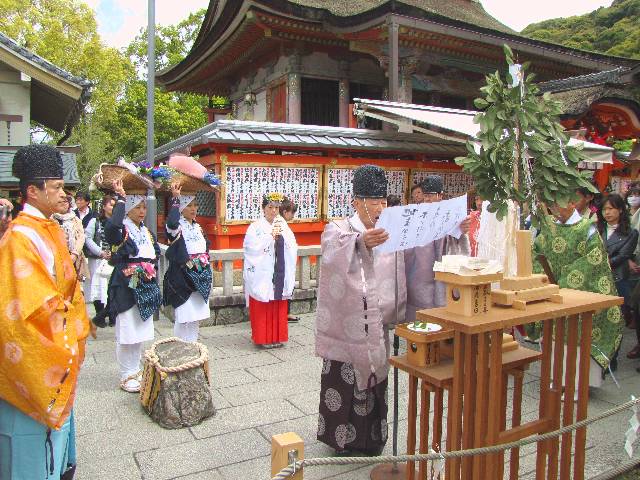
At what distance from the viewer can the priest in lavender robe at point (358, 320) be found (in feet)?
10.3

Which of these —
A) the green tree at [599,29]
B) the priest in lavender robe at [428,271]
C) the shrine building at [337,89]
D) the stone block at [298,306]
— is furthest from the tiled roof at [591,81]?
the green tree at [599,29]

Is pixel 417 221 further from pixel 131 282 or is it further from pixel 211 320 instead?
pixel 211 320

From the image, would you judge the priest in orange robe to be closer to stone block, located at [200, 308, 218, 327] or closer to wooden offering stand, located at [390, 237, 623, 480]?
wooden offering stand, located at [390, 237, 623, 480]

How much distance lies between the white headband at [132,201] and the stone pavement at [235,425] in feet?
5.59

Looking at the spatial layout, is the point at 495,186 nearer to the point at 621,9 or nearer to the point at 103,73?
the point at 103,73

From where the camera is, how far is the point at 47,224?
251 centimetres

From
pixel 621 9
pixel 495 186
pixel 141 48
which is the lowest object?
pixel 495 186

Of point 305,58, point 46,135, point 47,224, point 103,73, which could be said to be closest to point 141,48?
point 103,73

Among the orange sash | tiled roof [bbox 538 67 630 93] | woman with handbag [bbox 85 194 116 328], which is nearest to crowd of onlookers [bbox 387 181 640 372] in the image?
tiled roof [bbox 538 67 630 93]

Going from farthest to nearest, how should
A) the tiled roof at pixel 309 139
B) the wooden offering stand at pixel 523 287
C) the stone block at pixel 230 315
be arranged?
the tiled roof at pixel 309 139, the stone block at pixel 230 315, the wooden offering stand at pixel 523 287

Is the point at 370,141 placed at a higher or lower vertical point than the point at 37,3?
lower

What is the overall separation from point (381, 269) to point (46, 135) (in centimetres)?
2718

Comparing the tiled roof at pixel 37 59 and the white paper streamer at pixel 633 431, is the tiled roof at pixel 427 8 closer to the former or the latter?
the tiled roof at pixel 37 59

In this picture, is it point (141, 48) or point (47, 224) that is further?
point (141, 48)
